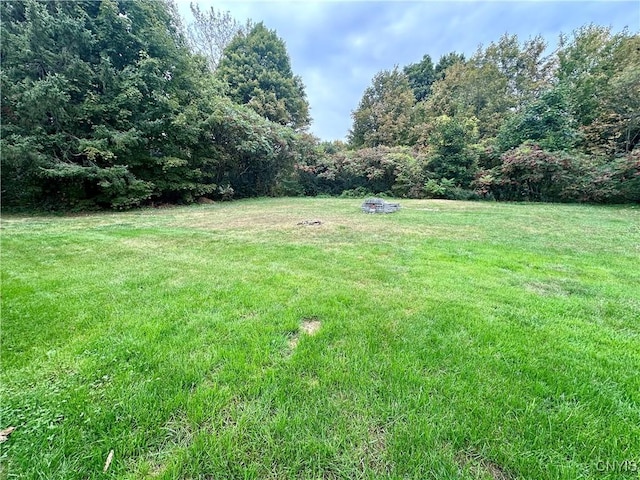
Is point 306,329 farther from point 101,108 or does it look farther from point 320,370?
point 101,108

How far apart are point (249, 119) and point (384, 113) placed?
43.7 feet

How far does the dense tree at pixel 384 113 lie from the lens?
70.6 ft

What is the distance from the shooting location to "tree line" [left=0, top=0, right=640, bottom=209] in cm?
808

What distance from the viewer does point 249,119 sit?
1348 cm

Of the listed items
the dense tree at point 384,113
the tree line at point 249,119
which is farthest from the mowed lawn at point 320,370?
Result: the dense tree at point 384,113

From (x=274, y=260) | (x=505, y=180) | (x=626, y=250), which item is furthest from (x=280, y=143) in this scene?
(x=626, y=250)

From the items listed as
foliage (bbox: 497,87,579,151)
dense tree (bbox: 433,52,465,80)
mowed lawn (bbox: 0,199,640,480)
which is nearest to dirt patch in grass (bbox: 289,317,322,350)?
mowed lawn (bbox: 0,199,640,480)

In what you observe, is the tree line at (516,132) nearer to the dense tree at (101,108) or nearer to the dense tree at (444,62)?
the dense tree at (444,62)

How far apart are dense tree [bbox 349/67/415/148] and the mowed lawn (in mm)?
20300

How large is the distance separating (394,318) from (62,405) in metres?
2.07

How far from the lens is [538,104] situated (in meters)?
12.9

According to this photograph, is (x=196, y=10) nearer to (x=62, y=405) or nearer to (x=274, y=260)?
(x=274, y=260)

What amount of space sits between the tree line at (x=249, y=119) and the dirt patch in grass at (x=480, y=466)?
34.7 ft

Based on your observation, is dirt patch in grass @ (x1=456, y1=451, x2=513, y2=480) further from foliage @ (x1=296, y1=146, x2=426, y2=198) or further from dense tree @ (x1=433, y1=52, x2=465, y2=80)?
dense tree @ (x1=433, y1=52, x2=465, y2=80)
